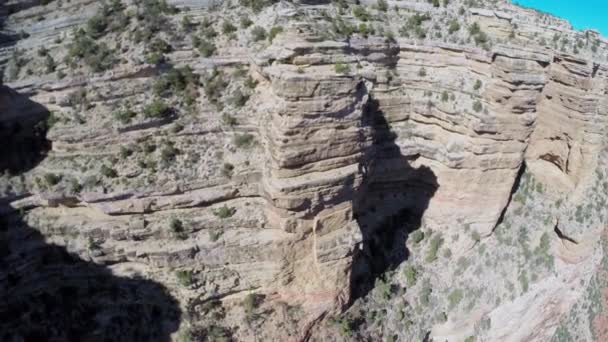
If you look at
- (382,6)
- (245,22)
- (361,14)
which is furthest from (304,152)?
(382,6)

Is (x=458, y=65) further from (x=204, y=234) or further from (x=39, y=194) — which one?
(x=39, y=194)

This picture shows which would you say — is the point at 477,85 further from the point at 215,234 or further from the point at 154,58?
the point at 154,58

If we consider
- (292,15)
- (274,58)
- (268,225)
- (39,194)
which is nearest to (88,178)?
(39,194)

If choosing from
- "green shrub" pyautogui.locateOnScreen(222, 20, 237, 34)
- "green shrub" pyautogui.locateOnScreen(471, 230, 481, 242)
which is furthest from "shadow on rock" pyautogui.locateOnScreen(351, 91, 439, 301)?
"green shrub" pyautogui.locateOnScreen(222, 20, 237, 34)

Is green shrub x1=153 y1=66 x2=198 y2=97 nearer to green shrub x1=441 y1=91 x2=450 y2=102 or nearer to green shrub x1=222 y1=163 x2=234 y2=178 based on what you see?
green shrub x1=222 y1=163 x2=234 y2=178

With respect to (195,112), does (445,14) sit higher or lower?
higher
